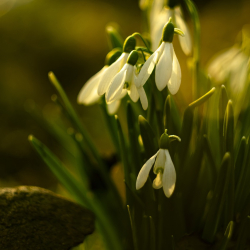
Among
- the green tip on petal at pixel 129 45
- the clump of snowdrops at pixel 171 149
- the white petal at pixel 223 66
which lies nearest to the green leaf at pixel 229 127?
the clump of snowdrops at pixel 171 149

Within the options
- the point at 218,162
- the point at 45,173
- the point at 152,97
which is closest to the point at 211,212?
the point at 218,162

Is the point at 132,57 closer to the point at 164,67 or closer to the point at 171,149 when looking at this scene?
the point at 164,67

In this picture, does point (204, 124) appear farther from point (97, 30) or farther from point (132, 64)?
point (97, 30)

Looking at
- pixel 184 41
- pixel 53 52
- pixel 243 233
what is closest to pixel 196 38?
pixel 184 41

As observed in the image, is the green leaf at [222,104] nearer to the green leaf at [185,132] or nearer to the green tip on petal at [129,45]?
the green leaf at [185,132]

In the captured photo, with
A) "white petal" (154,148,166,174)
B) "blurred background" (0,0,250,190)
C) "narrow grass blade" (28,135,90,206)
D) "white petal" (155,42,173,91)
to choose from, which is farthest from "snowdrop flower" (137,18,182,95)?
"blurred background" (0,0,250,190)

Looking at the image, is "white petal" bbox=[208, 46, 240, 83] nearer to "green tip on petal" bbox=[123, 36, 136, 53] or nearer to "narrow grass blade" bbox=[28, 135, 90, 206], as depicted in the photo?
"green tip on petal" bbox=[123, 36, 136, 53]
